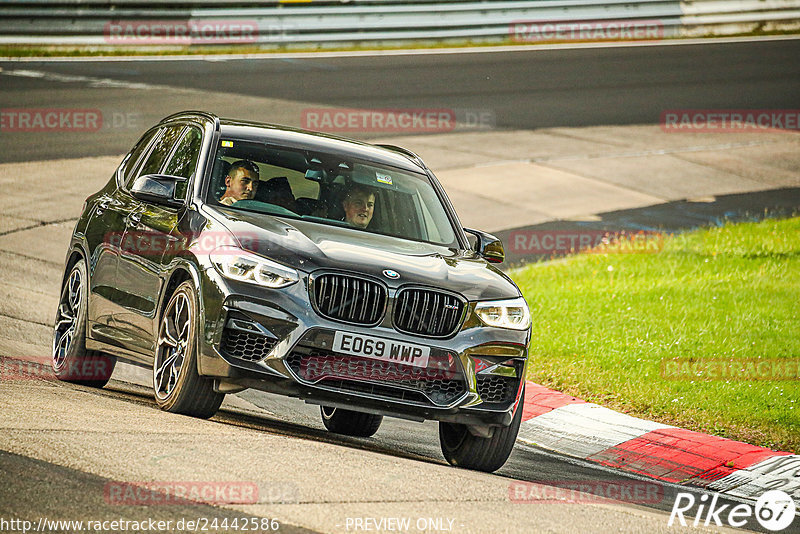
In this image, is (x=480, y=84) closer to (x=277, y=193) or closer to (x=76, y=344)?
(x=76, y=344)

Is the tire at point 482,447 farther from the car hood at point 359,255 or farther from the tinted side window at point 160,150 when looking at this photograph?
the tinted side window at point 160,150

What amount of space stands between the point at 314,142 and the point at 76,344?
2206mm

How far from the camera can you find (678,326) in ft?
39.1

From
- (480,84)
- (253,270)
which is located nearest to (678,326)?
(253,270)

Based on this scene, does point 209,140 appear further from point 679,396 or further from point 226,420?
point 679,396

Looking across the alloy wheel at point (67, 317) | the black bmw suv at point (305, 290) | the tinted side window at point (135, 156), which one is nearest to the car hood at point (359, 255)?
the black bmw suv at point (305, 290)

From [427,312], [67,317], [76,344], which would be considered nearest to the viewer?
[427,312]

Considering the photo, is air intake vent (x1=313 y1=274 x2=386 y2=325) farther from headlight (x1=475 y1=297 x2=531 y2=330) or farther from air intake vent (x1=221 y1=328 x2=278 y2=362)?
headlight (x1=475 y1=297 x2=531 y2=330)

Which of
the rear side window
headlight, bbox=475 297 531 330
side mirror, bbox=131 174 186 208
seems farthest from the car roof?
headlight, bbox=475 297 531 330

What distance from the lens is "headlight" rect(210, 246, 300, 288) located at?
688 centimetres

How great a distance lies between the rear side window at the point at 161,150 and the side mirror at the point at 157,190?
94 centimetres

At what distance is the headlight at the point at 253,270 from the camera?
6.88 m

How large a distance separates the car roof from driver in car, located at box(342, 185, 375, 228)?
0.33 meters

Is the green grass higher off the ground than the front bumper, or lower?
lower
